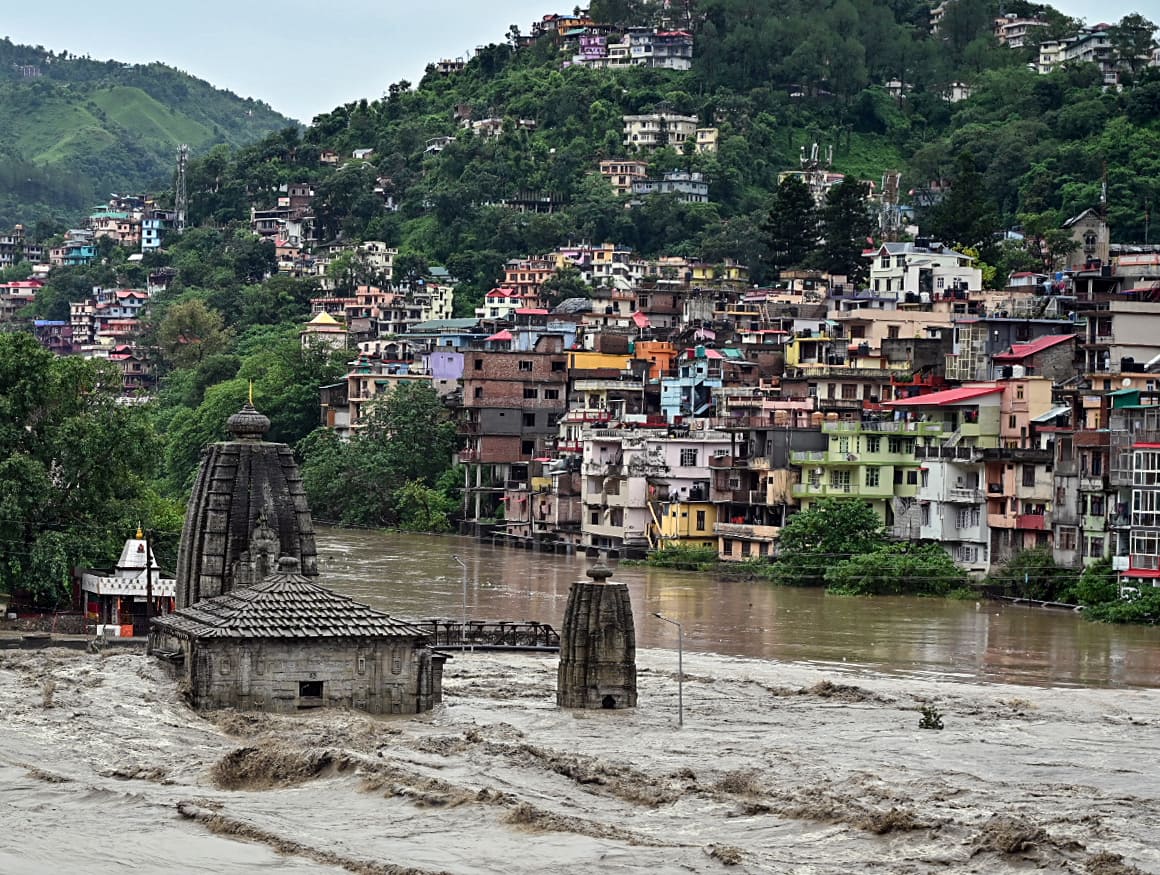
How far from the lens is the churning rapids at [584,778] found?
2806 cm

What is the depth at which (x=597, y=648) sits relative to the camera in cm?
3816

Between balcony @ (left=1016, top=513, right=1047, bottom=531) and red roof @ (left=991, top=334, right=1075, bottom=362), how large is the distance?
1075 cm

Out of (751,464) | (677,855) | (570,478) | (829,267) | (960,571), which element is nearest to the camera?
(677,855)

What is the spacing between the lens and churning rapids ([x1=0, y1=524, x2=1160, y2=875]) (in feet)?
92.1

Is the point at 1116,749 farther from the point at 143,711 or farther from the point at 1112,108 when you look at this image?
the point at 1112,108

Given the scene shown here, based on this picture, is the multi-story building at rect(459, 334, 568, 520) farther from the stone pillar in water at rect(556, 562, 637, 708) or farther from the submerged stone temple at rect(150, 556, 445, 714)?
the submerged stone temple at rect(150, 556, 445, 714)

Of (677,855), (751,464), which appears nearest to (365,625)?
(677,855)

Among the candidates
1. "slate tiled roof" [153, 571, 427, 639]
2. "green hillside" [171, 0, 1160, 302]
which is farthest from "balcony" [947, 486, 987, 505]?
"green hillside" [171, 0, 1160, 302]

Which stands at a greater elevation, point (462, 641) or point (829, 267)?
point (829, 267)

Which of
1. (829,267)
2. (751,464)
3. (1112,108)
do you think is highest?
(1112,108)

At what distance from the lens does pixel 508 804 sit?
30.3 metres

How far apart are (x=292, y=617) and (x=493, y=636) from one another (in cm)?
1252

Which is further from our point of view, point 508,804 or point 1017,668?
point 1017,668

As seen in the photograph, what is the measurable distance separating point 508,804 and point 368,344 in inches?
3470
